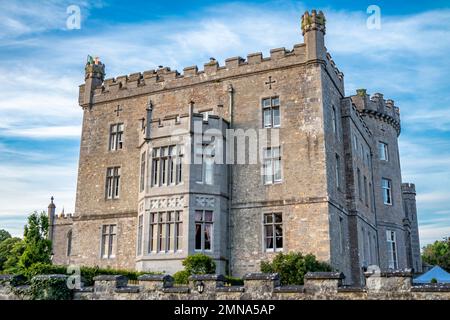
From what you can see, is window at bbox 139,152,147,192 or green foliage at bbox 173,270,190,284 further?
window at bbox 139,152,147,192

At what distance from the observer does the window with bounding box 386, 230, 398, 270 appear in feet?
107

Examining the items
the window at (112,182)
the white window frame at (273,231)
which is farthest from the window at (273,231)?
the window at (112,182)

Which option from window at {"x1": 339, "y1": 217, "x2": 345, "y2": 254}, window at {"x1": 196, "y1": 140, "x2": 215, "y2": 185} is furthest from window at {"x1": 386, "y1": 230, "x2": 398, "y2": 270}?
window at {"x1": 196, "y1": 140, "x2": 215, "y2": 185}

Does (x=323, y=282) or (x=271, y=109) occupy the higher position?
(x=271, y=109)

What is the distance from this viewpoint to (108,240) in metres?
27.4

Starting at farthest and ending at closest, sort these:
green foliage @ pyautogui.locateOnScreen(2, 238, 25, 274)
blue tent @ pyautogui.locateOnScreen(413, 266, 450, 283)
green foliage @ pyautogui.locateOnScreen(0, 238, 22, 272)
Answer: green foliage @ pyautogui.locateOnScreen(0, 238, 22, 272) → green foliage @ pyautogui.locateOnScreen(2, 238, 25, 274) → blue tent @ pyautogui.locateOnScreen(413, 266, 450, 283)

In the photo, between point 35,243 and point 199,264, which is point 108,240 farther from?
point 199,264

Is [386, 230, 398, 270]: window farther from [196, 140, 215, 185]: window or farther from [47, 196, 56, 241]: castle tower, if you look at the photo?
[47, 196, 56, 241]: castle tower

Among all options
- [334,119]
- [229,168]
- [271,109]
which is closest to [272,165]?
[229,168]

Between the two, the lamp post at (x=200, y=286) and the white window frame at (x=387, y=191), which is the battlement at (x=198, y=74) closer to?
the white window frame at (x=387, y=191)

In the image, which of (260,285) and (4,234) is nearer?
(260,285)

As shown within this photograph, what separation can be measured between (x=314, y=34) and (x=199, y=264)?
13467mm

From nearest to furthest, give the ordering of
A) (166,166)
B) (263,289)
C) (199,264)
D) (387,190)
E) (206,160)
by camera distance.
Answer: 1. (263,289)
2. (199,264)
3. (206,160)
4. (166,166)
5. (387,190)

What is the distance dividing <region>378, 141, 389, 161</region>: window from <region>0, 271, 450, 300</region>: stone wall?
81.8 feet
